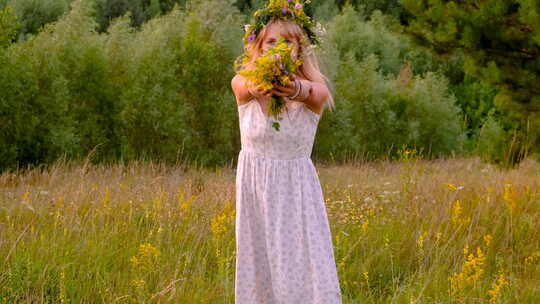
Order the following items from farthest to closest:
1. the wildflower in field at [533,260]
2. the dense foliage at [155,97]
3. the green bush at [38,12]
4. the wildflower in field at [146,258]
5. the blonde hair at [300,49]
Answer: the green bush at [38,12] < the dense foliage at [155,97] < the wildflower in field at [533,260] < the wildflower in field at [146,258] < the blonde hair at [300,49]

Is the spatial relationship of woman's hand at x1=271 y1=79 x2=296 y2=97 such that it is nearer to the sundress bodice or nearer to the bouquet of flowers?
the bouquet of flowers

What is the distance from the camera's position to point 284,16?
290cm

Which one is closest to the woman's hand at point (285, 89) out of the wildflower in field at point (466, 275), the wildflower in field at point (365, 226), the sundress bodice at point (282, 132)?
the sundress bodice at point (282, 132)

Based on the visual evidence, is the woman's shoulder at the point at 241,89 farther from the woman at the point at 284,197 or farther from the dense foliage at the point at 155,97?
the dense foliage at the point at 155,97

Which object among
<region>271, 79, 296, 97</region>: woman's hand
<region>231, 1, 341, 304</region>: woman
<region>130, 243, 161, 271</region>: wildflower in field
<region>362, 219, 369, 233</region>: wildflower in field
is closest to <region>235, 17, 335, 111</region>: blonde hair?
<region>231, 1, 341, 304</region>: woman

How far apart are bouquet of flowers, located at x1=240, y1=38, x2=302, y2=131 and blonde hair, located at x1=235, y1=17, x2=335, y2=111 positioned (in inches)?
9.1

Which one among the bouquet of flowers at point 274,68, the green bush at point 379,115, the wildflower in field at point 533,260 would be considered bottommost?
the green bush at point 379,115

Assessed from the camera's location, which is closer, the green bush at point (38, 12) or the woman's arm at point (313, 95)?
the woman's arm at point (313, 95)

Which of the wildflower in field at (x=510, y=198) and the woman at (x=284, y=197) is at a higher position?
the woman at (x=284, y=197)

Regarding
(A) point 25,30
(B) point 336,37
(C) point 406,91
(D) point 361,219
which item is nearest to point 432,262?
(D) point 361,219

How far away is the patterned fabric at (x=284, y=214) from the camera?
2840mm

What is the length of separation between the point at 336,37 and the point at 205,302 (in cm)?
1874

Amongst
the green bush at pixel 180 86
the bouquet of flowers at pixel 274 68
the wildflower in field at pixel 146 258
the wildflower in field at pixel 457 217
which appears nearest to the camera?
the bouquet of flowers at pixel 274 68

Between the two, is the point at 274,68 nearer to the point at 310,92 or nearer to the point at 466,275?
the point at 310,92
